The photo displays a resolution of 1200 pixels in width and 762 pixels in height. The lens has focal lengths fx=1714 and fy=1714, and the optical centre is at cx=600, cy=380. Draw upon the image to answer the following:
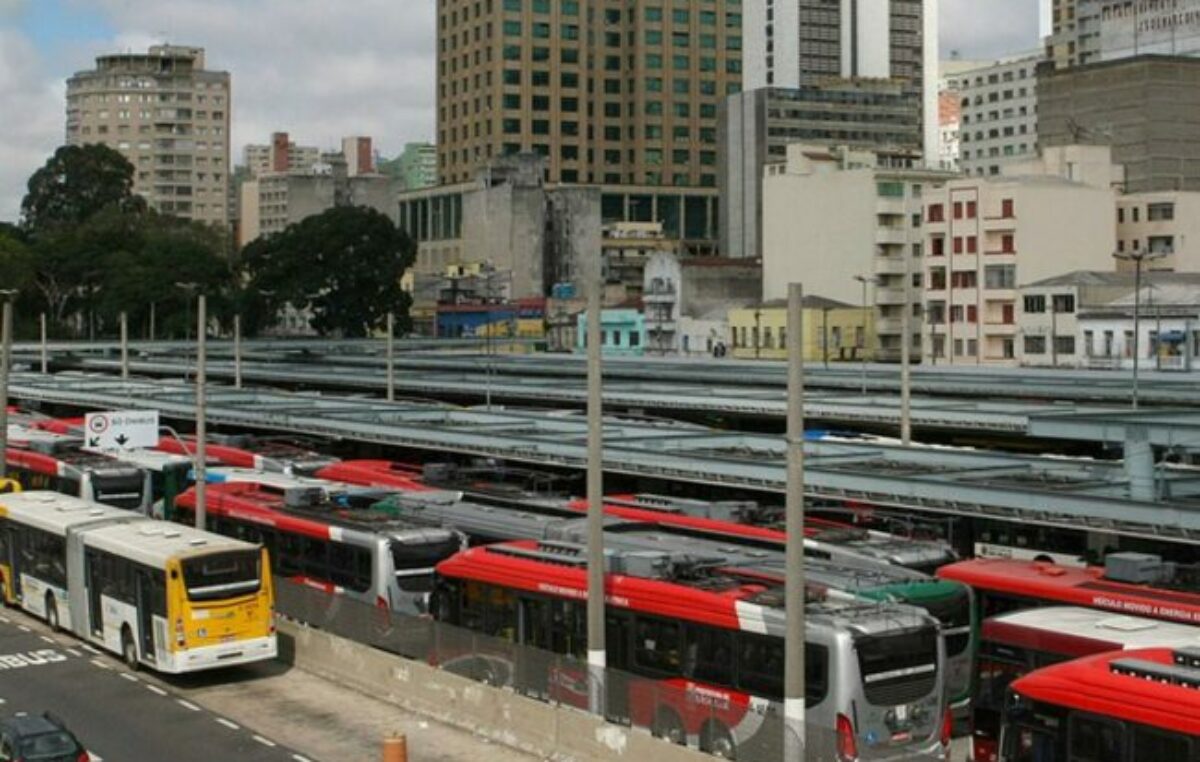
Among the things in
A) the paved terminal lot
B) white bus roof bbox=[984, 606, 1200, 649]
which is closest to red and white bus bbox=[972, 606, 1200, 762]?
white bus roof bbox=[984, 606, 1200, 649]

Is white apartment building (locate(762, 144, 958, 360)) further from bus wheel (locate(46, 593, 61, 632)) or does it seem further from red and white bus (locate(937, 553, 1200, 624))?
red and white bus (locate(937, 553, 1200, 624))

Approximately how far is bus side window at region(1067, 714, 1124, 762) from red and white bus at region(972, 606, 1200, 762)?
9.61 feet

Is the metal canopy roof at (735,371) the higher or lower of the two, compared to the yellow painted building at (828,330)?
lower

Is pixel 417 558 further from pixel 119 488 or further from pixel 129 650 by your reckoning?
pixel 119 488

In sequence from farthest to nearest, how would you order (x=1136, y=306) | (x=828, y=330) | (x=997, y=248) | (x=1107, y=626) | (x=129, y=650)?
(x=828, y=330) < (x=997, y=248) < (x=1136, y=306) < (x=129, y=650) < (x=1107, y=626)

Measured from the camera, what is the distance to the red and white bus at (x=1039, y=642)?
22453 millimetres

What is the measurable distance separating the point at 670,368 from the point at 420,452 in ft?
109

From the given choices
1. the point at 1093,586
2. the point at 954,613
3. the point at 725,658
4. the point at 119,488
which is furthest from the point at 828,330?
the point at 725,658

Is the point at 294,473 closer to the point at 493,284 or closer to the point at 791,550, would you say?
the point at 791,550

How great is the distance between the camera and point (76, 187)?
17200cm

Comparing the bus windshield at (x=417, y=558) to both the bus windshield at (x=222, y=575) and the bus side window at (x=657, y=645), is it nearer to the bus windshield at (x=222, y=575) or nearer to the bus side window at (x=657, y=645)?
the bus windshield at (x=222, y=575)

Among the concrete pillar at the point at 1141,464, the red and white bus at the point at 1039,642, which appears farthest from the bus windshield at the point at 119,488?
the red and white bus at the point at 1039,642

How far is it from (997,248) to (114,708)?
259ft

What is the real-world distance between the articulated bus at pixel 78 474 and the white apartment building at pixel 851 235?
67.0 m
